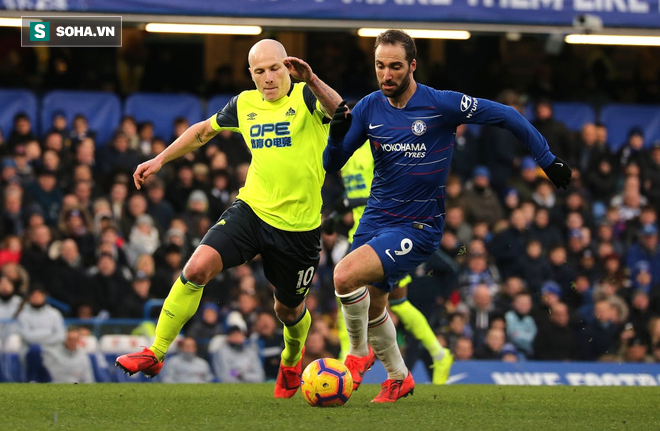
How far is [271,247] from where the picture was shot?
733 cm

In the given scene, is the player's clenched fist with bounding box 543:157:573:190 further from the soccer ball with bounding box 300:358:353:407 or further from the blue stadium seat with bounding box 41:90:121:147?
the blue stadium seat with bounding box 41:90:121:147

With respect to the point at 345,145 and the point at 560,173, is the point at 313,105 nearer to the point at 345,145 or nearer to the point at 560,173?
the point at 345,145

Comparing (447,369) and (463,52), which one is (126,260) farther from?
(463,52)

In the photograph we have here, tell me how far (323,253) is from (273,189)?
5.69 metres

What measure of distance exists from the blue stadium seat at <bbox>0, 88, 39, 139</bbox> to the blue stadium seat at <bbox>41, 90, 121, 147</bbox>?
114mm

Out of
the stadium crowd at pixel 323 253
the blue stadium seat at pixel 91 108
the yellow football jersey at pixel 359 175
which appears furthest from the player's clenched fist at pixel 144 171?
the blue stadium seat at pixel 91 108

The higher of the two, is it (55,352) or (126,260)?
(126,260)

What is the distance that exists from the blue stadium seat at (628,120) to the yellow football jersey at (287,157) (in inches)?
382

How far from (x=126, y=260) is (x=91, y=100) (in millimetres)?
2968

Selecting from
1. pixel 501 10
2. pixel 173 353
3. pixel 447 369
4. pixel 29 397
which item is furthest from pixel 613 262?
pixel 29 397

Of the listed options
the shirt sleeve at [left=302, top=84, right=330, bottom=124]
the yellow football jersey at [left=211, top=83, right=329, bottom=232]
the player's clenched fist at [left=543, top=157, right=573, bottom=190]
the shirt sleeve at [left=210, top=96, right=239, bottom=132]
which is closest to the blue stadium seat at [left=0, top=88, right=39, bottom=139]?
the shirt sleeve at [left=210, top=96, right=239, bottom=132]

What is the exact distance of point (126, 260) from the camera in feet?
40.8

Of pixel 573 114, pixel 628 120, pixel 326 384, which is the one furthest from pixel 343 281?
pixel 628 120

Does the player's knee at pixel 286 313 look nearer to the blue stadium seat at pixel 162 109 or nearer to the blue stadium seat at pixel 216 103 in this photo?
the blue stadium seat at pixel 162 109
